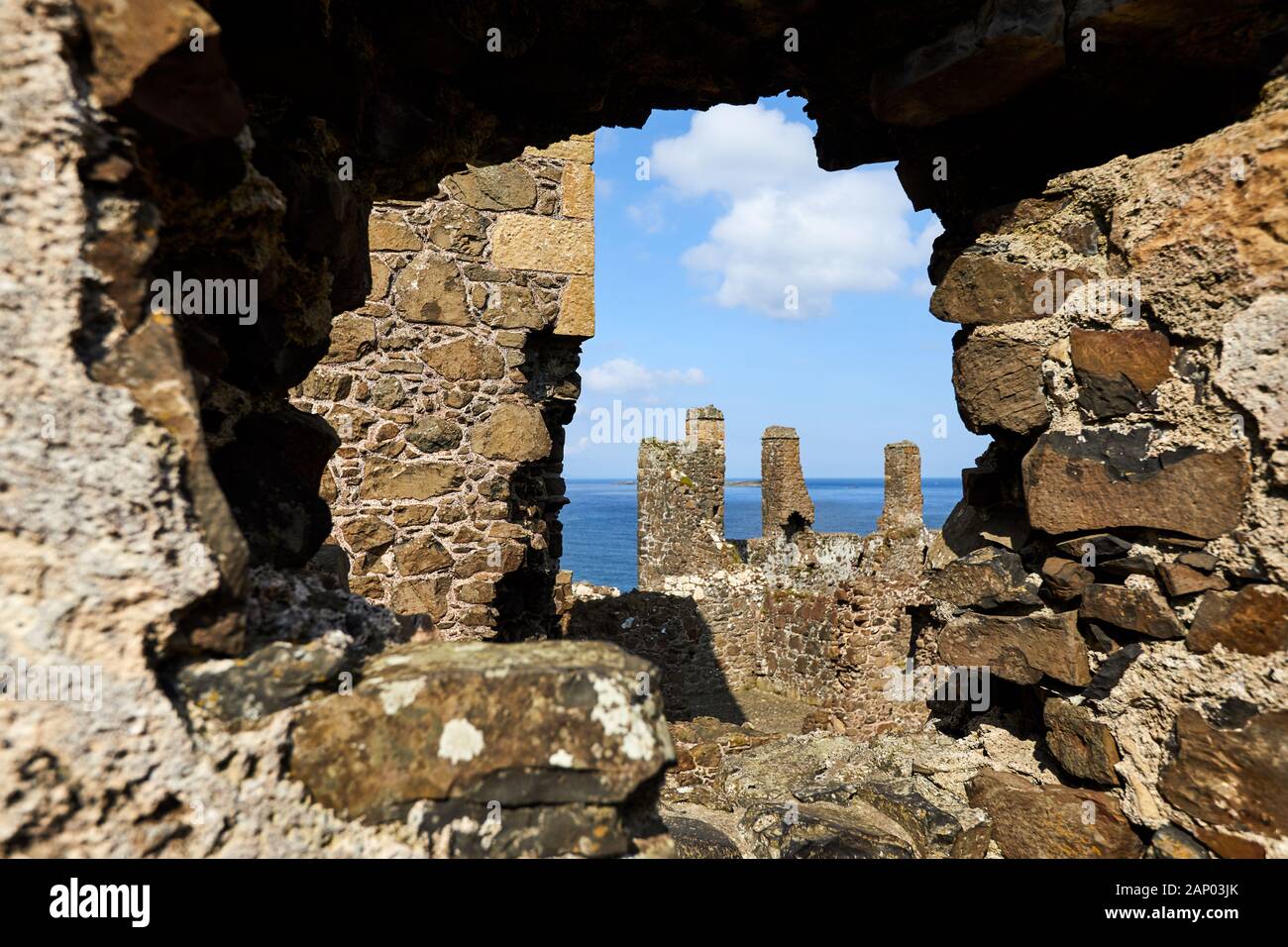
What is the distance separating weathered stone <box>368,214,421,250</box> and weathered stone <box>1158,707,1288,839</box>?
542 centimetres

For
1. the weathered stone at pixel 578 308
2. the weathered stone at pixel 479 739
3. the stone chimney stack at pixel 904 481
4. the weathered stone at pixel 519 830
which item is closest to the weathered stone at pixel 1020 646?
the weathered stone at pixel 479 739

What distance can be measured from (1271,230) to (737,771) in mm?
2890

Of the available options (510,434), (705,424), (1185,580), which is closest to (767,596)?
(705,424)

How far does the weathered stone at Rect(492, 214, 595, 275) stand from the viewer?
602 cm

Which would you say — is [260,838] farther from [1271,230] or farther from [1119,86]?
[1119,86]

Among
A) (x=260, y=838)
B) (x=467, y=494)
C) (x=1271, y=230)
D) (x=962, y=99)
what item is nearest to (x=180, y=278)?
(x=260, y=838)

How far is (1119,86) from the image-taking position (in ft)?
7.76

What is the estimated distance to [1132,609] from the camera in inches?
87.2

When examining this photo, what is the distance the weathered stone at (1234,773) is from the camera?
193 centimetres

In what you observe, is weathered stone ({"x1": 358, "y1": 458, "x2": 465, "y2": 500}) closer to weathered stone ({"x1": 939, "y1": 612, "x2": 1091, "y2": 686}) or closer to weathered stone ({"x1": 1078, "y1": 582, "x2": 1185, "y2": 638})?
weathered stone ({"x1": 939, "y1": 612, "x2": 1091, "y2": 686})

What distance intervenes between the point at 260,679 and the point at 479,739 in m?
0.36

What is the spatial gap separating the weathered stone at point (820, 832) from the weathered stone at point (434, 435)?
3.80 meters

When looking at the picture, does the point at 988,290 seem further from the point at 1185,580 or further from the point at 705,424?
the point at 705,424

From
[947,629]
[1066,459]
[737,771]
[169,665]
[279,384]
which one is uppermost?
[279,384]
